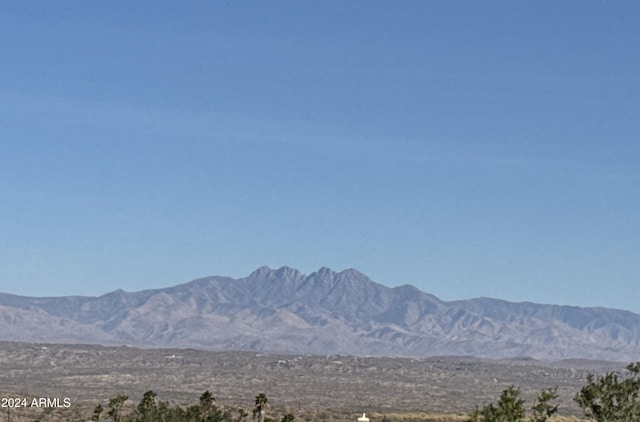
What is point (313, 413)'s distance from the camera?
6722 inches

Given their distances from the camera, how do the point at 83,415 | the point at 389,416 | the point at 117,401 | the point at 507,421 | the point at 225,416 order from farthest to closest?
the point at 389,416
the point at 83,415
the point at 117,401
the point at 225,416
the point at 507,421

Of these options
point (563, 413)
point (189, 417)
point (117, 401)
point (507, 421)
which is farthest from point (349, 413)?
point (507, 421)

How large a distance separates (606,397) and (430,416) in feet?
235

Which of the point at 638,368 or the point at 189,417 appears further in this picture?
the point at 638,368

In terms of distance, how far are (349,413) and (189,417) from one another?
221 feet

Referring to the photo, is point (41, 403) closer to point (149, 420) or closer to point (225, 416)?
point (225, 416)

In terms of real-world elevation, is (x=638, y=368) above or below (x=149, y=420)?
above

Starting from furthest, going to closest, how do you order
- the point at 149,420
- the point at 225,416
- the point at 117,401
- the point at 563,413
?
the point at 563,413 < the point at 117,401 < the point at 225,416 < the point at 149,420

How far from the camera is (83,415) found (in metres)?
150

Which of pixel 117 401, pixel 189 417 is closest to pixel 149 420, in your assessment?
pixel 189 417

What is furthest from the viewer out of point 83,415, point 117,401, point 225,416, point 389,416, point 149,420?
point 389,416

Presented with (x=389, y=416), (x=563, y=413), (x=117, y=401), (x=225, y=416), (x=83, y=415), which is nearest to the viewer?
(x=225, y=416)

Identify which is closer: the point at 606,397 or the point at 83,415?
the point at 606,397

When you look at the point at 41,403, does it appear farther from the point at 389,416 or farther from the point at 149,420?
the point at 149,420
